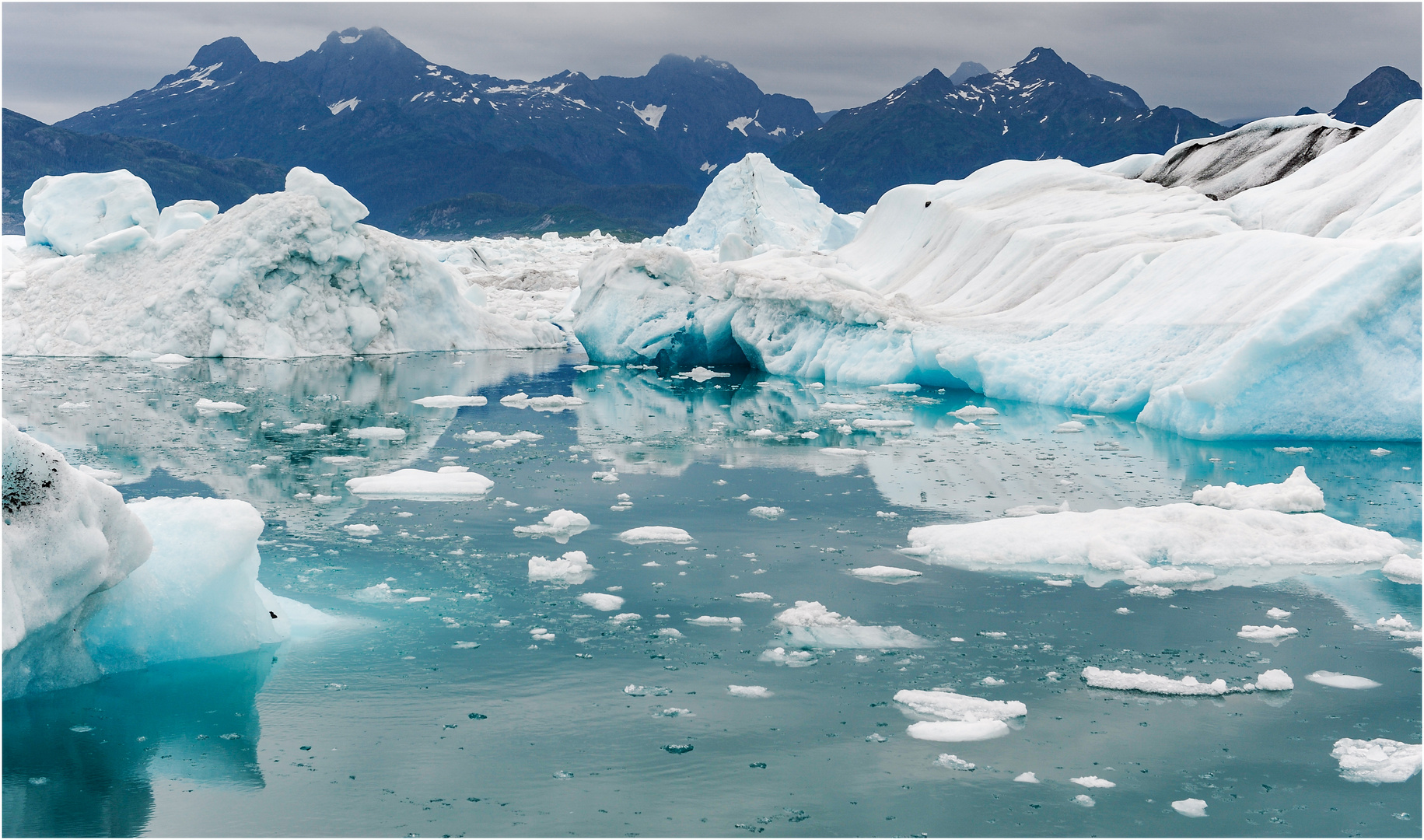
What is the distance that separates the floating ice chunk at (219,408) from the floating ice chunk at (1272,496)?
10276 millimetres

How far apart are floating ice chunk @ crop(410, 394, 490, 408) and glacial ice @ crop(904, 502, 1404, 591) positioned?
820 cm

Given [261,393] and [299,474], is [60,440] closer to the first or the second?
[299,474]

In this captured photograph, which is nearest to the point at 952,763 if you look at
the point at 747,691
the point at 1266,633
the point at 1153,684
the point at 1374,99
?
the point at 747,691

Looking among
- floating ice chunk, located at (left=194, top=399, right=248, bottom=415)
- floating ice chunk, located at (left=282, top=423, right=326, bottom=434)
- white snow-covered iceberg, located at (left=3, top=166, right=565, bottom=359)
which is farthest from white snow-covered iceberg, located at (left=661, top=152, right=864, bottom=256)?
floating ice chunk, located at (left=282, top=423, right=326, bottom=434)

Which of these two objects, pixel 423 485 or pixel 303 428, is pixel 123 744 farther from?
pixel 303 428

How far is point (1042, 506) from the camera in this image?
27.8 feet

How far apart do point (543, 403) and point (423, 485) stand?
5601 mm

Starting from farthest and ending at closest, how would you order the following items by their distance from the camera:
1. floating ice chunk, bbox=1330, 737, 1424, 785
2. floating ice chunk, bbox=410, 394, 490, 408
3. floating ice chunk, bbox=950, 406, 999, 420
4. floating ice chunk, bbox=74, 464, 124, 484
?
floating ice chunk, bbox=410, 394, 490, 408
floating ice chunk, bbox=950, 406, 999, 420
floating ice chunk, bbox=74, 464, 124, 484
floating ice chunk, bbox=1330, 737, 1424, 785

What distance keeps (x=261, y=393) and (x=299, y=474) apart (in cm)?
600

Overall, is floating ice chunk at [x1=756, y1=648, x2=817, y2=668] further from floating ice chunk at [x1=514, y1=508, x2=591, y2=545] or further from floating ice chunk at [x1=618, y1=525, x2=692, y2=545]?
floating ice chunk at [x1=514, y1=508, x2=591, y2=545]

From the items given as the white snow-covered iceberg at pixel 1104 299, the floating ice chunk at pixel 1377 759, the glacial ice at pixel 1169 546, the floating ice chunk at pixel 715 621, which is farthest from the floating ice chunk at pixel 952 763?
the white snow-covered iceberg at pixel 1104 299

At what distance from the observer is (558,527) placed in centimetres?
786

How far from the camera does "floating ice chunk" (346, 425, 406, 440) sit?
12.0 m

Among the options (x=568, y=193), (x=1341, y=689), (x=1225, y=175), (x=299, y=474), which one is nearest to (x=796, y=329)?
(x=1225, y=175)
